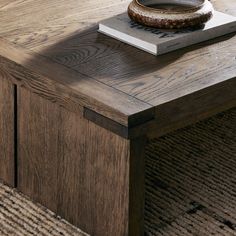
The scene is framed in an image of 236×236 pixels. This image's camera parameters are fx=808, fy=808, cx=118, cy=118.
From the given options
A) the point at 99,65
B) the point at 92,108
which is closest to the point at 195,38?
the point at 99,65

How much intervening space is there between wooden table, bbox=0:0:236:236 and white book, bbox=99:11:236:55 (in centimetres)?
2

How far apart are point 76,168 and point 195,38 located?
1.22 ft

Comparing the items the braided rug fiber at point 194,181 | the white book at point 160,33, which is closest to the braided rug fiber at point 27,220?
the braided rug fiber at point 194,181

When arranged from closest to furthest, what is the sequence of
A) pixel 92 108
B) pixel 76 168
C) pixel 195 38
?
pixel 92 108 < pixel 76 168 < pixel 195 38

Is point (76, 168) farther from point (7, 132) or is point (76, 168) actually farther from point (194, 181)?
point (194, 181)

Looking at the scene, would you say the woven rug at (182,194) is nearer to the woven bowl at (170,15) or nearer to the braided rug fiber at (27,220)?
the braided rug fiber at (27,220)

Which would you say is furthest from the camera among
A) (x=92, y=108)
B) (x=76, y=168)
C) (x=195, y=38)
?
(x=195, y=38)

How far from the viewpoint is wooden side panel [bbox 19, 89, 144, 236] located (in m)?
1.45

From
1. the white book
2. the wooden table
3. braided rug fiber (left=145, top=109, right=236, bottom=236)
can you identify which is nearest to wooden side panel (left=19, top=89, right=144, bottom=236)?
the wooden table

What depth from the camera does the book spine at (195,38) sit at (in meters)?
1.60

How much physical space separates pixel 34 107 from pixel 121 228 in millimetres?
300

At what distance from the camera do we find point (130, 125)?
1.36 meters

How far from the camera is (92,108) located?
1417mm

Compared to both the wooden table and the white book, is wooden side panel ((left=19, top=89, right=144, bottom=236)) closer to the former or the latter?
the wooden table
